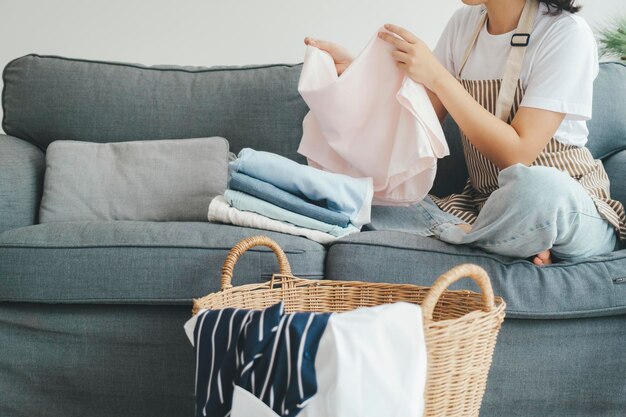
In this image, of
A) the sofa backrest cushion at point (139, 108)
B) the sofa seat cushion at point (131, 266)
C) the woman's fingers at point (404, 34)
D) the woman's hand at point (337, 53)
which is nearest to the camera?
the sofa seat cushion at point (131, 266)

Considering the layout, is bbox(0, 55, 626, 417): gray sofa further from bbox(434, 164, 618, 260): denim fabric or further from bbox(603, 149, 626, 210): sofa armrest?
bbox(603, 149, 626, 210): sofa armrest

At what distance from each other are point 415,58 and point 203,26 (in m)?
1.23

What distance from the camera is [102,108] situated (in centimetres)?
201

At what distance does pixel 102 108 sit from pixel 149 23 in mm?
644

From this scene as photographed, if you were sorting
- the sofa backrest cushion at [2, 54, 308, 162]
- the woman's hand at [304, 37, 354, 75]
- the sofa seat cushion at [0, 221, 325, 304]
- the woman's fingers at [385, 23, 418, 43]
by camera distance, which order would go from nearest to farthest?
the sofa seat cushion at [0, 221, 325, 304], the woman's fingers at [385, 23, 418, 43], the woman's hand at [304, 37, 354, 75], the sofa backrest cushion at [2, 54, 308, 162]

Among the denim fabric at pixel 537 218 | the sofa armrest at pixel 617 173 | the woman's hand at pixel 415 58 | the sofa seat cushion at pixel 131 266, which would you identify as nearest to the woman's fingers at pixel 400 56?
the woman's hand at pixel 415 58

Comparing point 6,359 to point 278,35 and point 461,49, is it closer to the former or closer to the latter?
point 461,49

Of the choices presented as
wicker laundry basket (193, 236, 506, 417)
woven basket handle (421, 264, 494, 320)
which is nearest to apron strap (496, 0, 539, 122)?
wicker laundry basket (193, 236, 506, 417)

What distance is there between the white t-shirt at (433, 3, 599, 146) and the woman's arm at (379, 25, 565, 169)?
0.04 meters

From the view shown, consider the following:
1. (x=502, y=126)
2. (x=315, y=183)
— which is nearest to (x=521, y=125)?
(x=502, y=126)

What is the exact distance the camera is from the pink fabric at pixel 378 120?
1564 mm

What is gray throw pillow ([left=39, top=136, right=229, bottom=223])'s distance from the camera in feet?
5.84

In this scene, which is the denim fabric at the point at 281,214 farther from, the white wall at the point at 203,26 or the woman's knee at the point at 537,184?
the white wall at the point at 203,26

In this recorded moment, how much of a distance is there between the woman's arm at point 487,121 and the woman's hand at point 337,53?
0.61 ft
